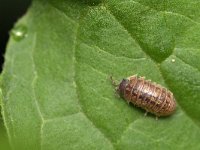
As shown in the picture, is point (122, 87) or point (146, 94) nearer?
point (122, 87)

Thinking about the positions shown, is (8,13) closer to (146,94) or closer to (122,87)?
(122,87)

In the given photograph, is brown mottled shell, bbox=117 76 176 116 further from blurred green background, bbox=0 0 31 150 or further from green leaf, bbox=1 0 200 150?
blurred green background, bbox=0 0 31 150

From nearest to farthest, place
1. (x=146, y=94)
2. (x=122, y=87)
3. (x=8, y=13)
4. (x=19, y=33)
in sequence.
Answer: (x=122, y=87), (x=146, y=94), (x=19, y=33), (x=8, y=13)

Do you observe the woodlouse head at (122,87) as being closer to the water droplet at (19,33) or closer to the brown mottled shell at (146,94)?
the brown mottled shell at (146,94)

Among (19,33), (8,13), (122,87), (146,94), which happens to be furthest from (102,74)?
(8,13)

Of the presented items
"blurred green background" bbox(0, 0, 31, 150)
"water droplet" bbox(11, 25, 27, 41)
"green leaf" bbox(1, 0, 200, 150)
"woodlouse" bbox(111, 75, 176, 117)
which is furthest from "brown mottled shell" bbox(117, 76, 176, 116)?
"blurred green background" bbox(0, 0, 31, 150)

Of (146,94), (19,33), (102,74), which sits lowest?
(146,94)

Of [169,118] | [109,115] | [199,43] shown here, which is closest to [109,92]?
[109,115]
